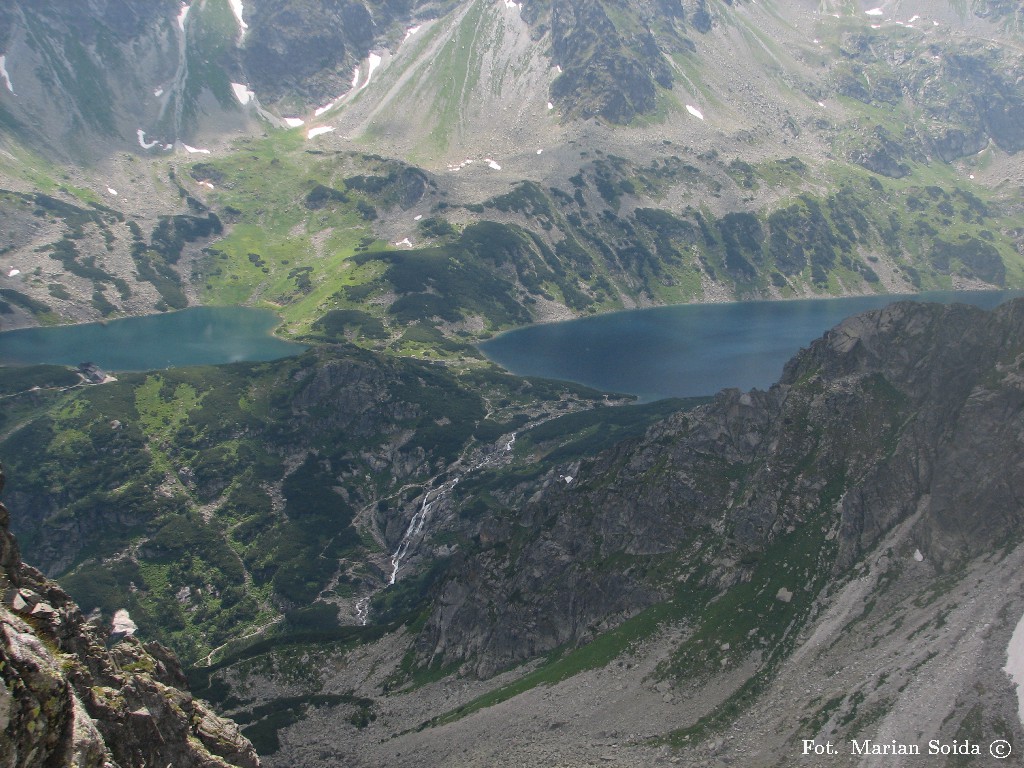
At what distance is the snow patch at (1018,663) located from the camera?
52469mm

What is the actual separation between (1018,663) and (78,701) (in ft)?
186

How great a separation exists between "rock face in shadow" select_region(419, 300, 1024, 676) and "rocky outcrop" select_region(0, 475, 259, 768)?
4587 cm

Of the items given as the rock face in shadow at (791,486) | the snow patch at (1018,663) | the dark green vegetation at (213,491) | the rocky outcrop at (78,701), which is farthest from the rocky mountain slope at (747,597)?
the rocky outcrop at (78,701)

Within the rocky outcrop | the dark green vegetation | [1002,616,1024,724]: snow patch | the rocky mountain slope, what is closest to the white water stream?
the dark green vegetation

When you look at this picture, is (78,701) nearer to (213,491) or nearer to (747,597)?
(747,597)

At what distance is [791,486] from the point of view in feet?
275

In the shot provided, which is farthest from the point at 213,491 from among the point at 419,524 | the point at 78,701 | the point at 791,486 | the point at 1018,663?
the point at 78,701

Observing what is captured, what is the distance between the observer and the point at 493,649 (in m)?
91.4

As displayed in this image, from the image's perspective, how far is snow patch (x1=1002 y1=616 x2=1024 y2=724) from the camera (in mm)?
52469

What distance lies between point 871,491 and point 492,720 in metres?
42.4

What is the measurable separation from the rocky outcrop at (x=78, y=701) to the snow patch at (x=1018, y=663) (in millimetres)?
47865

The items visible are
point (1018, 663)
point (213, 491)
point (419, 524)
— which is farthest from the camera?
point (213, 491)

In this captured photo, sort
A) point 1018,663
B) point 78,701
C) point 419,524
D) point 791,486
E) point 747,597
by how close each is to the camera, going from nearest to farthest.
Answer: point 78,701, point 1018,663, point 747,597, point 791,486, point 419,524

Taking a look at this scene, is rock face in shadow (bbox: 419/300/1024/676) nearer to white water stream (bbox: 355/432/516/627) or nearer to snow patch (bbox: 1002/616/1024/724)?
snow patch (bbox: 1002/616/1024/724)
